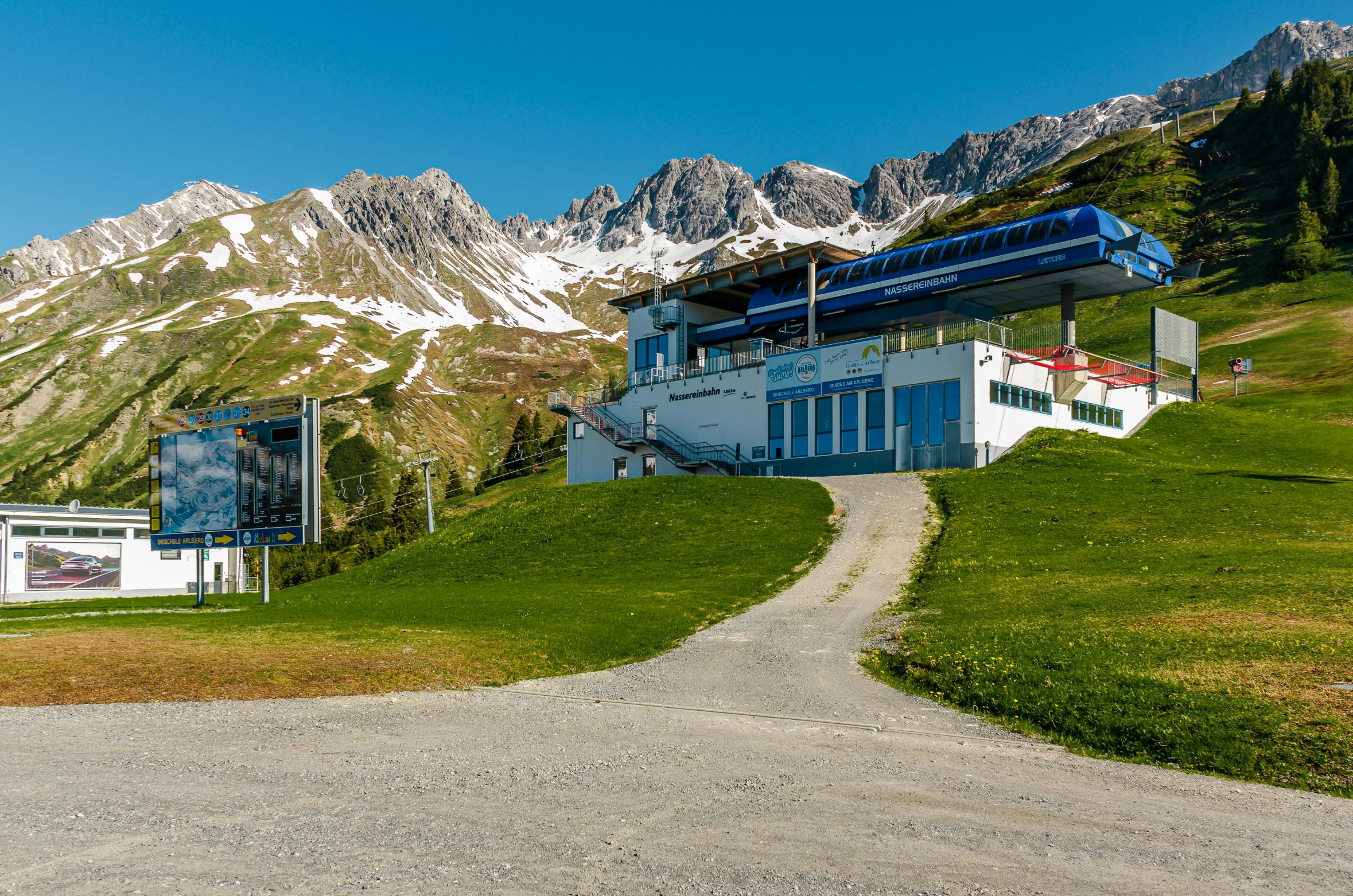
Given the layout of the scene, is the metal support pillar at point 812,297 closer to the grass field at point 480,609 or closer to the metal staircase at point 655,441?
the metal staircase at point 655,441

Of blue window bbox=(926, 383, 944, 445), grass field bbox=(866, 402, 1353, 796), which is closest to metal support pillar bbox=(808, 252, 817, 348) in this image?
blue window bbox=(926, 383, 944, 445)

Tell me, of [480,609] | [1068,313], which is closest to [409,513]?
[1068,313]

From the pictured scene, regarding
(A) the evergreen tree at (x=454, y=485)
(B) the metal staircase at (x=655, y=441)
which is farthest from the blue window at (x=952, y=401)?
(A) the evergreen tree at (x=454, y=485)

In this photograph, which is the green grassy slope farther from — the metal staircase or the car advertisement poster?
the car advertisement poster

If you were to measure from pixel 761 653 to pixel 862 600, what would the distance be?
6.78 meters

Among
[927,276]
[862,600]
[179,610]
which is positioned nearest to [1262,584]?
[862,600]

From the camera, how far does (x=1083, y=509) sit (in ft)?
112

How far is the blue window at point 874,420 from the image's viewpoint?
4969 centimetres

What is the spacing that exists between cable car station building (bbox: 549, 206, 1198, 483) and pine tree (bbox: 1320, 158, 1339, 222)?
73.1m

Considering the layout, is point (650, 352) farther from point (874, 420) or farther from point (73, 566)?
point (73, 566)

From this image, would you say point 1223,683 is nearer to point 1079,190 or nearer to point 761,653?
point 761,653

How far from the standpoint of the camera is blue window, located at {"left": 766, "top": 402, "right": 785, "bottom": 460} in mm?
54031

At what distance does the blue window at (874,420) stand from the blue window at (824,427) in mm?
2290

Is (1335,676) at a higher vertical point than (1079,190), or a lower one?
lower
